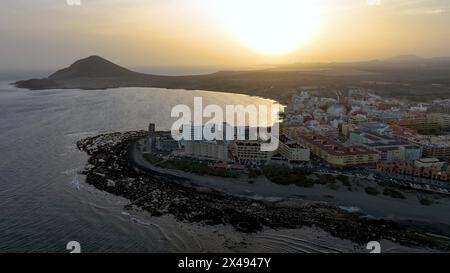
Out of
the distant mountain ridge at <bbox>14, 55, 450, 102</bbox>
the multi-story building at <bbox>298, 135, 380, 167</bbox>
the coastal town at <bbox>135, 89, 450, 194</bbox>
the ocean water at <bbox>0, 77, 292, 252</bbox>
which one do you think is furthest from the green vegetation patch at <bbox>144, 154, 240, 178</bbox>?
the distant mountain ridge at <bbox>14, 55, 450, 102</bbox>

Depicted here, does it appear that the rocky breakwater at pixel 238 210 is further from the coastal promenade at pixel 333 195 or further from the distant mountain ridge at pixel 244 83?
the distant mountain ridge at pixel 244 83

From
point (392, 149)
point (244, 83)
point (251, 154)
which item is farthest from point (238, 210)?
point (244, 83)

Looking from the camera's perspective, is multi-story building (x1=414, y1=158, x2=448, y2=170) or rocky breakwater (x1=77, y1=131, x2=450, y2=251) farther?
multi-story building (x1=414, y1=158, x2=448, y2=170)

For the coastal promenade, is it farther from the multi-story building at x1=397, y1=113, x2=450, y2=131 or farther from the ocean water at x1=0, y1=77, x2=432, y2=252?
the multi-story building at x1=397, y1=113, x2=450, y2=131

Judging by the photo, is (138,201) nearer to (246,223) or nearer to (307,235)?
(246,223)

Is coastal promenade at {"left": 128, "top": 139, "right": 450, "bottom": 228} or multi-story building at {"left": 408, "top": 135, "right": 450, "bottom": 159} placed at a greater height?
multi-story building at {"left": 408, "top": 135, "right": 450, "bottom": 159}

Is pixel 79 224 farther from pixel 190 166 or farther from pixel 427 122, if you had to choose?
pixel 427 122
